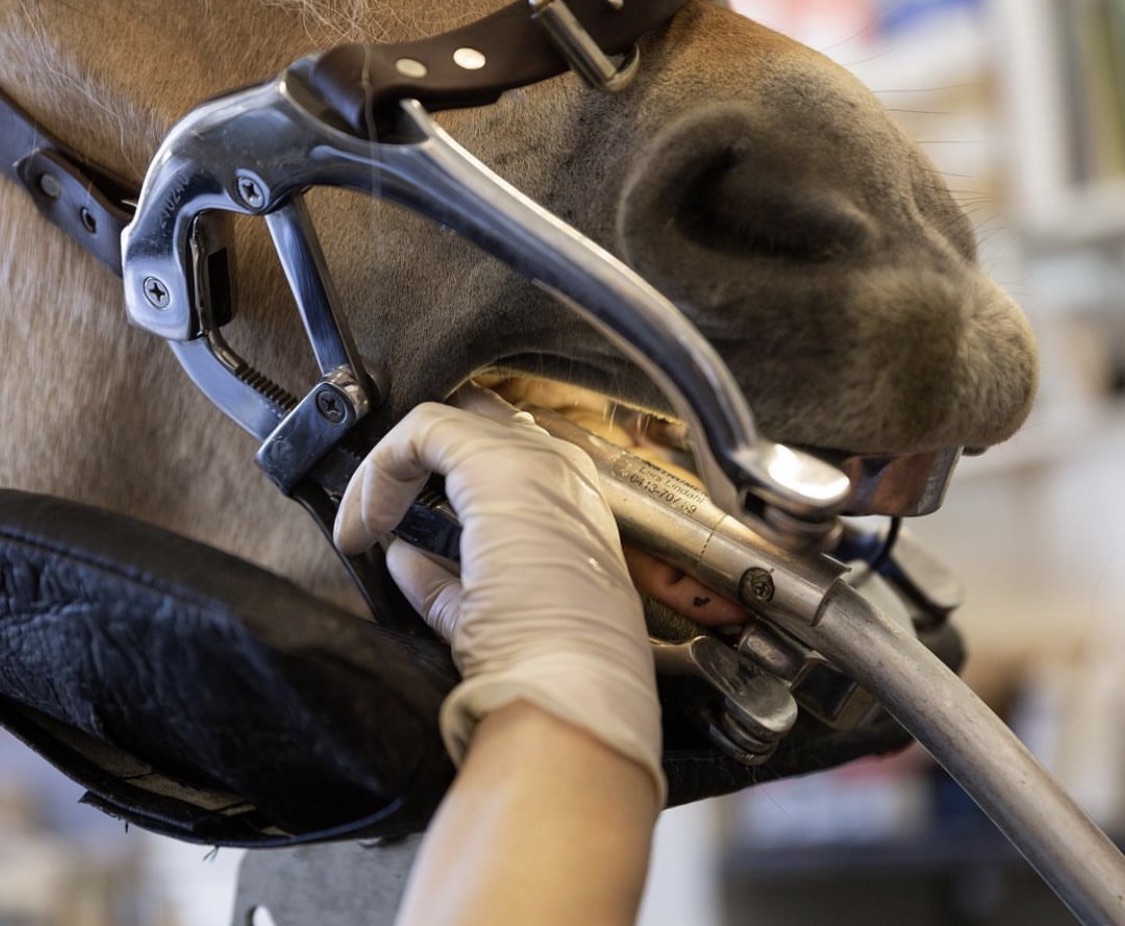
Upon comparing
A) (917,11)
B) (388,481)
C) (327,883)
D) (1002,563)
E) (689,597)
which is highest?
(388,481)

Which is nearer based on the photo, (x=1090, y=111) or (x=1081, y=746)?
(x=1081, y=746)

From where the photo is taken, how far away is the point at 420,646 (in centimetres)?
49

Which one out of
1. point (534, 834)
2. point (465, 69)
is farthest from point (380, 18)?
point (534, 834)

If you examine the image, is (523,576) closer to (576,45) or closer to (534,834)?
(534,834)

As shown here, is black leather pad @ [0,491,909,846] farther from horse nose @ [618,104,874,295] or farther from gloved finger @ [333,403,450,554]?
horse nose @ [618,104,874,295]

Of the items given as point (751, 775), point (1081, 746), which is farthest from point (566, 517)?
point (1081, 746)

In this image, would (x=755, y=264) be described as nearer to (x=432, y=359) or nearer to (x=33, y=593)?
(x=432, y=359)

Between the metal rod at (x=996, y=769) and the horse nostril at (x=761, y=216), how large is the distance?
14 cm

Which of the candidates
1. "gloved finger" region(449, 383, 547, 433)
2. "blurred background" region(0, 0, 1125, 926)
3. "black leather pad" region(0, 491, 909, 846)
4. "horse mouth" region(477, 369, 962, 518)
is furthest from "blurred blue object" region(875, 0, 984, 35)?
"black leather pad" region(0, 491, 909, 846)

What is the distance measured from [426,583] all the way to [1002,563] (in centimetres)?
187

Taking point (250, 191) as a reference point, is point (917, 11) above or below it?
below

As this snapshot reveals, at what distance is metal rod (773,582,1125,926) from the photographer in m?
0.49

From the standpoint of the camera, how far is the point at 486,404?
1.85 feet

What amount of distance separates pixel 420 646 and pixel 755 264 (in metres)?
0.17
